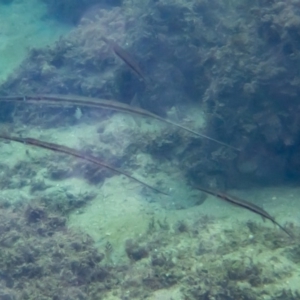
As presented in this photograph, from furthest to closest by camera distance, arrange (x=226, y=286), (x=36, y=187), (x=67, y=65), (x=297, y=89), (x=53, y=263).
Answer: (x=67, y=65) → (x=36, y=187) → (x=297, y=89) → (x=53, y=263) → (x=226, y=286)

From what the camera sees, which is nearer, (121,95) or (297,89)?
(297,89)

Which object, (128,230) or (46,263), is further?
(128,230)

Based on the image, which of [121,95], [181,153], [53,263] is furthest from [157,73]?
[53,263]

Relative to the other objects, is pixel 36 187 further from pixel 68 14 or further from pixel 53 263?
pixel 68 14

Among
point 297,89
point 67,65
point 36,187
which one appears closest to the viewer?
point 297,89

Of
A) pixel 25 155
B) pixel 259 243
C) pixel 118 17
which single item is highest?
pixel 118 17

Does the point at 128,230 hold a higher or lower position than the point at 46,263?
lower

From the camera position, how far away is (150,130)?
1020 cm

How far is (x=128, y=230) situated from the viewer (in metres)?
7.50

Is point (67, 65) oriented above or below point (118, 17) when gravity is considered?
below

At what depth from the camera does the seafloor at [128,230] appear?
5.61 metres

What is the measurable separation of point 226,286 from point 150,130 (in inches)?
220

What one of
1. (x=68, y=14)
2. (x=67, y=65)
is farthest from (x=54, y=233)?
(x=68, y=14)

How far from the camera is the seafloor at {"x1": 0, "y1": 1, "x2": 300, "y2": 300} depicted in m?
→ 5.61
